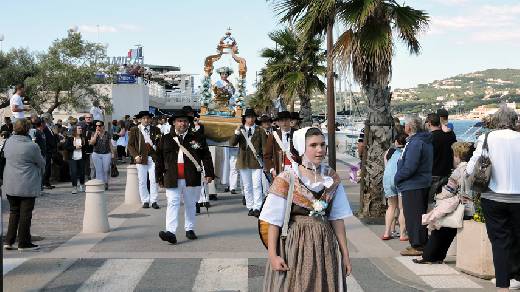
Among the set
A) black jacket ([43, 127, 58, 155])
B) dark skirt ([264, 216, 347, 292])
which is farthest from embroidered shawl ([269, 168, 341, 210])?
black jacket ([43, 127, 58, 155])

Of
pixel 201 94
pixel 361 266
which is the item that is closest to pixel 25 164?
pixel 361 266

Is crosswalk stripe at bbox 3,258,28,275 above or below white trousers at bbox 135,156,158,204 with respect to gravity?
below

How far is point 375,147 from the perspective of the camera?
1293 cm

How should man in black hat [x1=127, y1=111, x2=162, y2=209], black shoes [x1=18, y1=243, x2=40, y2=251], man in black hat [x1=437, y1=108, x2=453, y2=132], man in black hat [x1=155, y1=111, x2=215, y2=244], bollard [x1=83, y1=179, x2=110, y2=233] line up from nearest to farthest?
black shoes [x1=18, y1=243, x2=40, y2=251], man in black hat [x1=155, y1=111, x2=215, y2=244], man in black hat [x1=437, y1=108, x2=453, y2=132], bollard [x1=83, y1=179, x2=110, y2=233], man in black hat [x1=127, y1=111, x2=162, y2=209]

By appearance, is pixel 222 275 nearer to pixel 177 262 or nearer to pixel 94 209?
pixel 177 262

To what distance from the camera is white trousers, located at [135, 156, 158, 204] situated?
1501 centimetres

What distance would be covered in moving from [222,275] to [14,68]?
41.1 m

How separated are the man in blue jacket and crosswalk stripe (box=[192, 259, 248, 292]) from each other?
7.48 ft

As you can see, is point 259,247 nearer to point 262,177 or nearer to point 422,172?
point 422,172

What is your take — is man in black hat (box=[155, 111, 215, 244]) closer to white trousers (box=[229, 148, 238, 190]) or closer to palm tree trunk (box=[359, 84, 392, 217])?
palm tree trunk (box=[359, 84, 392, 217])

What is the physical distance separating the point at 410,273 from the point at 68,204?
9.32 metres

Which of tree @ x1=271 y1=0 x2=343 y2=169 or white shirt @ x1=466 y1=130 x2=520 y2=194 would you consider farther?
tree @ x1=271 y1=0 x2=343 y2=169

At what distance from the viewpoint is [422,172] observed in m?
9.58

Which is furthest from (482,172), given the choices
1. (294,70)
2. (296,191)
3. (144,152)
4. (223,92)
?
(294,70)
